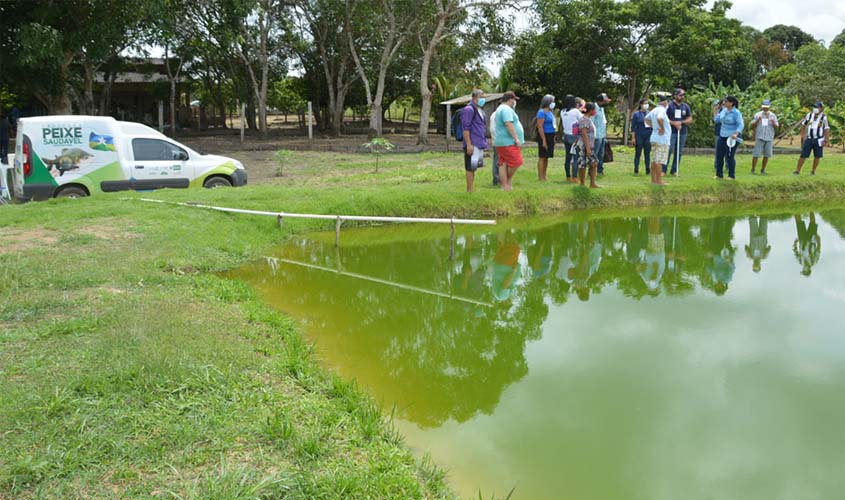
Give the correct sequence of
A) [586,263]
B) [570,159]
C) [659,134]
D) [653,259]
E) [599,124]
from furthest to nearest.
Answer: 1. [570,159]
2. [599,124]
3. [659,134]
4. [653,259]
5. [586,263]

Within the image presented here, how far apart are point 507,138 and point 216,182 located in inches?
221

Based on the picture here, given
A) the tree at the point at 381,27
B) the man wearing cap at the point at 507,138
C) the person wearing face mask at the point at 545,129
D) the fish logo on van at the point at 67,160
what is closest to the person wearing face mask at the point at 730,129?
the person wearing face mask at the point at 545,129

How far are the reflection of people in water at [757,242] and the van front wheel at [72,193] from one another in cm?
1036

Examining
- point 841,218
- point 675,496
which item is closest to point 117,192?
point 675,496

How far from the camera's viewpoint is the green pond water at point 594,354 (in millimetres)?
3453

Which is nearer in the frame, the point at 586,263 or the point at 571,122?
the point at 586,263

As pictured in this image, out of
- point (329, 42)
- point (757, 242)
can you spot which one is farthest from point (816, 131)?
point (329, 42)

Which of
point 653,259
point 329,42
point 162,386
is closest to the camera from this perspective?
point 162,386

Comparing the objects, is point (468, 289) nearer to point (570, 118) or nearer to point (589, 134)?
point (589, 134)

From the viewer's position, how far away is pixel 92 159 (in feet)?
36.1

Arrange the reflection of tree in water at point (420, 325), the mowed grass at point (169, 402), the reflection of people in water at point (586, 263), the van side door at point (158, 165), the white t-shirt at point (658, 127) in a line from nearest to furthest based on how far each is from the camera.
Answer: the mowed grass at point (169, 402) < the reflection of tree in water at point (420, 325) < the reflection of people in water at point (586, 263) < the van side door at point (158, 165) < the white t-shirt at point (658, 127)

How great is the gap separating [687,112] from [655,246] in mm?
5619

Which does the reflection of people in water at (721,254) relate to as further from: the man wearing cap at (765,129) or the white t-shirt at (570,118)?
the man wearing cap at (765,129)

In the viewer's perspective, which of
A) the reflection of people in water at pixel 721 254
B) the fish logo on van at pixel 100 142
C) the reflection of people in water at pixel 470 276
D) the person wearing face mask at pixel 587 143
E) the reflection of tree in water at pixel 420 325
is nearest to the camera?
the reflection of tree in water at pixel 420 325
